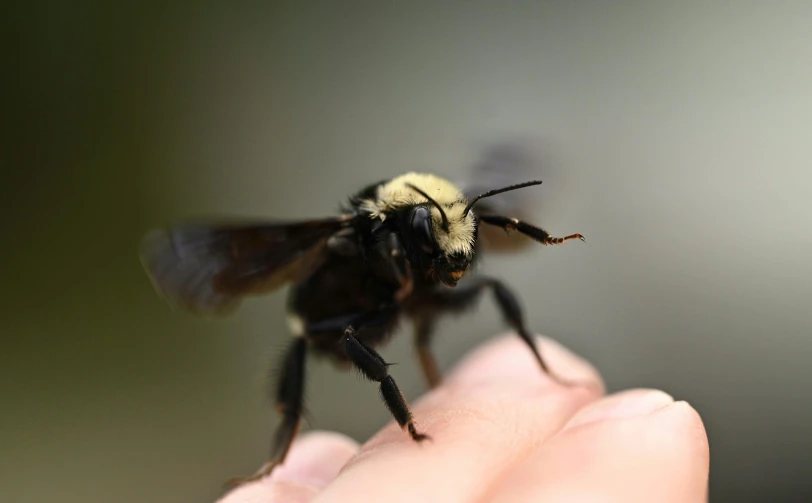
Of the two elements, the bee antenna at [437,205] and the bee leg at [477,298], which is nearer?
the bee antenna at [437,205]

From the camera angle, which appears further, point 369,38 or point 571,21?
point 369,38

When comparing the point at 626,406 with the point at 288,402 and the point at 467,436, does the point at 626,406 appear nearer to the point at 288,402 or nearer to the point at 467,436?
the point at 467,436

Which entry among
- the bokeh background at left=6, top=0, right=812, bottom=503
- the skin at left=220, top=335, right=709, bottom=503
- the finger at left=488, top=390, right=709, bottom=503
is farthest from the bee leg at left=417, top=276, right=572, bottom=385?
the finger at left=488, top=390, right=709, bottom=503

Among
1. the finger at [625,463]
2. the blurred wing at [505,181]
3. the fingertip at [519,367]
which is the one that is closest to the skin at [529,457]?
the finger at [625,463]

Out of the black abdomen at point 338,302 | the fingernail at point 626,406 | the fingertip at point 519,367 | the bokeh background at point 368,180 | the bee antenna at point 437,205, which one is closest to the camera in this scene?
the fingernail at point 626,406

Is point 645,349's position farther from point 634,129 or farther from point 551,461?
point 551,461

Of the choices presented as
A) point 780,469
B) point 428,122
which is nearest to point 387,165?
point 428,122

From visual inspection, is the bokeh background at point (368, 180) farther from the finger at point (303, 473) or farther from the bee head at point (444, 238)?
the bee head at point (444, 238)
